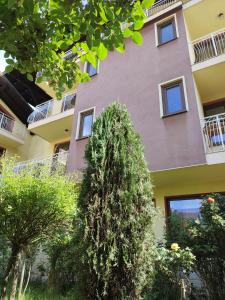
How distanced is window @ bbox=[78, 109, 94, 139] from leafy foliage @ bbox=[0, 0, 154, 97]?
6958mm

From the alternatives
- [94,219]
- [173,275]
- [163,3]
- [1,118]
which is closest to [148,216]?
[94,219]

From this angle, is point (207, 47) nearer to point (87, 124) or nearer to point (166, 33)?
point (166, 33)

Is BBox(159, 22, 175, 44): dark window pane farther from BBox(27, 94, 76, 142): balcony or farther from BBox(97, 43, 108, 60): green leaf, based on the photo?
BBox(97, 43, 108, 60): green leaf

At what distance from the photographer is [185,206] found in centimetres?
826

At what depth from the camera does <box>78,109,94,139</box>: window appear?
33.9 ft

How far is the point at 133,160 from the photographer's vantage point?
4.93 m

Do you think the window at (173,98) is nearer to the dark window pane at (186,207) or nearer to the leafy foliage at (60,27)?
the dark window pane at (186,207)

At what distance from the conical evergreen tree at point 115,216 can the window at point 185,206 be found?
3750 mm

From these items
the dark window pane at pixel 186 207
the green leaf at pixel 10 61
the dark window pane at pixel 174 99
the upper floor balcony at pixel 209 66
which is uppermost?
the upper floor balcony at pixel 209 66

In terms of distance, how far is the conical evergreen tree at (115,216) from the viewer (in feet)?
13.1

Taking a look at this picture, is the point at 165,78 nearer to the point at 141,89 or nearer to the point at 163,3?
the point at 141,89

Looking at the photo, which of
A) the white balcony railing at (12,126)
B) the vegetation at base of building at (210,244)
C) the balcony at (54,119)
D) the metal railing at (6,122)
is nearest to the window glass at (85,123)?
the balcony at (54,119)

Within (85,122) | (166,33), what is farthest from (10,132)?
(166,33)

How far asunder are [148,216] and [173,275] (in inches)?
64.2
